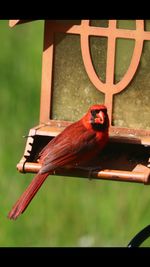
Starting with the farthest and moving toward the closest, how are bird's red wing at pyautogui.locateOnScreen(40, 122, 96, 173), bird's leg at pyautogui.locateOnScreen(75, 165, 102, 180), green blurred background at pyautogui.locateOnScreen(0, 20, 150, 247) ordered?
green blurred background at pyautogui.locateOnScreen(0, 20, 150, 247)
bird's red wing at pyautogui.locateOnScreen(40, 122, 96, 173)
bird's leg at pyautogui.locateOnScreen(75, 165, 102, 180)

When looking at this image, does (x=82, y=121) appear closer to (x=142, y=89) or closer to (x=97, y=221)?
(x=142, y=89)

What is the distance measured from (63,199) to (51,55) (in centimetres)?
130

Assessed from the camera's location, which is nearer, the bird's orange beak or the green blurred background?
the bird's orange beak

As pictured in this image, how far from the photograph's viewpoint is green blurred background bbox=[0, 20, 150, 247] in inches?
219

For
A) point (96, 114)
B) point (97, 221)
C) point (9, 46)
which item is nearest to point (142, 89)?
point (96, 114)

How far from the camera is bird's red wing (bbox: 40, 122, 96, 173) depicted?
14.4 feet

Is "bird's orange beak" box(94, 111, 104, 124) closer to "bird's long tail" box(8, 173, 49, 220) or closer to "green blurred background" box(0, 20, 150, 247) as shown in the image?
"bird's long tail" box(8, 173, 49, 220)

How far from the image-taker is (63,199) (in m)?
5.73

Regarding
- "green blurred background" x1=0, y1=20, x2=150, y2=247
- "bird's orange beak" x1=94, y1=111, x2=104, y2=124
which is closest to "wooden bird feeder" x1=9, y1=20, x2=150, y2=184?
"bird's orange beak" x1=94, y1=111, x2=104, y2=124

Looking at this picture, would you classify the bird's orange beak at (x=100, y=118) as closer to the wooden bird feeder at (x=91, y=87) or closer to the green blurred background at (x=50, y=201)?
the wooden bird feeder at (x=91, y=87)

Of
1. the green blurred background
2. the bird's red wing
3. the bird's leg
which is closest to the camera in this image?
the bird's leg

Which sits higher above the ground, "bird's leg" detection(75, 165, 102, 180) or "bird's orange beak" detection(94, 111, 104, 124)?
"bird's orange beak" detection(94, 111, 104, 124)

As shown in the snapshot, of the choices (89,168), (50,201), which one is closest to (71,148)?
(89,168)

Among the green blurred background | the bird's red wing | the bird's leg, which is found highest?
the bird's red wing
